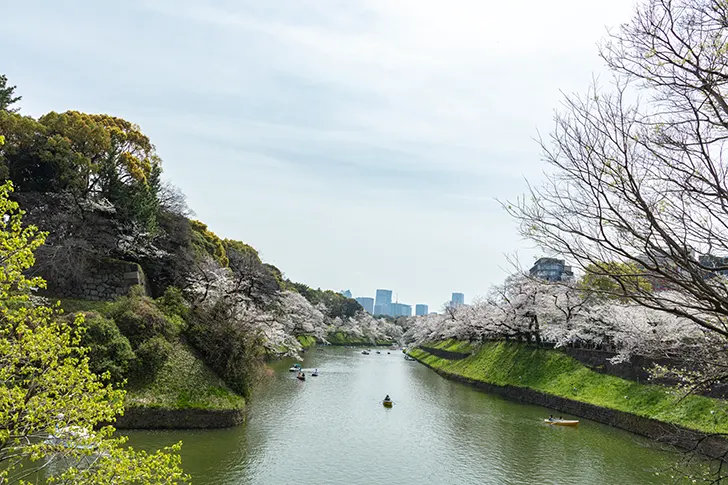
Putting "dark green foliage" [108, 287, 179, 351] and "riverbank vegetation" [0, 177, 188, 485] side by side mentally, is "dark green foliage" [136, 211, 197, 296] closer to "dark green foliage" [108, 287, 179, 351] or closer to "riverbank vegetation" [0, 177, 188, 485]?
"dark green foliage" [108, 287, 179, 351]

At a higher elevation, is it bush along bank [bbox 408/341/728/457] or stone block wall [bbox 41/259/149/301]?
stone block wall [bbox 41/259/149/301]

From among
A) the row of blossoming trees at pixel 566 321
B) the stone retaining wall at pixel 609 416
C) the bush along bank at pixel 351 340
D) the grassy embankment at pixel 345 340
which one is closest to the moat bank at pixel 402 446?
the stone retaining wall at pixel 609 416

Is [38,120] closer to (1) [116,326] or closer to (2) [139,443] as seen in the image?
(1) [116,326]

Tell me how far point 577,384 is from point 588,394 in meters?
1.89

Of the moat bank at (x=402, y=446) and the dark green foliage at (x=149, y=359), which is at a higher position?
the dark green foliage at (x=149, y=359)

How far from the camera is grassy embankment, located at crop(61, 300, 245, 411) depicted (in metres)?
18.3

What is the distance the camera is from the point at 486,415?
26172 mm

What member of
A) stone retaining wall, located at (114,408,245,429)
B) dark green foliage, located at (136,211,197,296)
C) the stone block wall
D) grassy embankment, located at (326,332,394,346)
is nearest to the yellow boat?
stone retaining wall, located at (114,408,245,429)

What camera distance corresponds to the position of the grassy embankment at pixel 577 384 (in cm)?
2106

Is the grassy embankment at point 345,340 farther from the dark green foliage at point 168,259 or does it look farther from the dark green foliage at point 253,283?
the dark green foliage at point 168,259

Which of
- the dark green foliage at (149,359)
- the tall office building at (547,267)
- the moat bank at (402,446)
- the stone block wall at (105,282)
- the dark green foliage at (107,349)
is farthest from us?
the stone block wall at (105,282)

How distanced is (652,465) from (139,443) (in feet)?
63.2

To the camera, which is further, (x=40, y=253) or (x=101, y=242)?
(x=101, y=242)

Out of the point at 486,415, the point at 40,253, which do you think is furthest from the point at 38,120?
the point at 486,415
